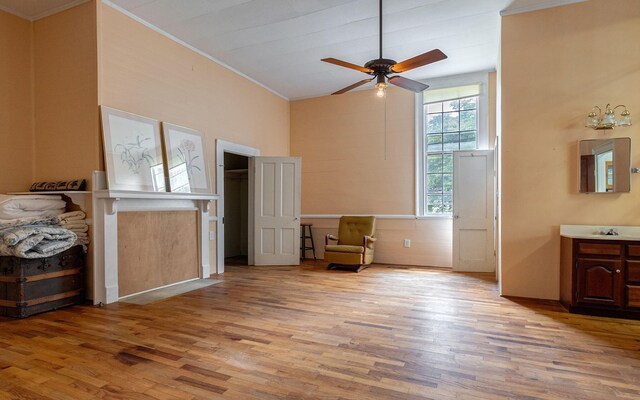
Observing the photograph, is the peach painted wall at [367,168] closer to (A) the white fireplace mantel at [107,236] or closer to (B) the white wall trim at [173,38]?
(B) the white wall trim at [173,38]

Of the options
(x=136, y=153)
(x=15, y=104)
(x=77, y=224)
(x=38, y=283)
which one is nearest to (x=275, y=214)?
(x=136, y=153)

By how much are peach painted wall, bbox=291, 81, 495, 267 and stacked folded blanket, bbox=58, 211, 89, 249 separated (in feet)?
13.5

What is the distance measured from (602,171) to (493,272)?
2.44 m

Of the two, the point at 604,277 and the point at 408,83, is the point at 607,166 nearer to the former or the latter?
the point at 604,277

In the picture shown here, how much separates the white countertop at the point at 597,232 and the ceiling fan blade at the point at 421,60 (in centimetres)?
229

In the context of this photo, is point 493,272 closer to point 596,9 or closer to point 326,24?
point 596,9

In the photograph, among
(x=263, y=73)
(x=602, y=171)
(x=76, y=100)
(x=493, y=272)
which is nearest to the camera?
(x=602, y=171)

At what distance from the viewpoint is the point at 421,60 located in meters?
3.33

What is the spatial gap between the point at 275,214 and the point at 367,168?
6.51 ft

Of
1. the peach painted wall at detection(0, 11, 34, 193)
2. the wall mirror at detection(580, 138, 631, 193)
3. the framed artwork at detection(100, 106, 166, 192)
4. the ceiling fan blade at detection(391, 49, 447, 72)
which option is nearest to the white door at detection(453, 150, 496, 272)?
the wall mirror at detection(580, 138, 631, 193)

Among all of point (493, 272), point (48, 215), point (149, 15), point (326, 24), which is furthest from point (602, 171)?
point (48, 215)

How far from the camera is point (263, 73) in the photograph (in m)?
5.97

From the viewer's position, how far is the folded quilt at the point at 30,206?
343 centimetres

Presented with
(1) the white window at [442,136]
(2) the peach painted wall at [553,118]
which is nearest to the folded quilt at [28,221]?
(2) the peach painted wall at [553,118]
